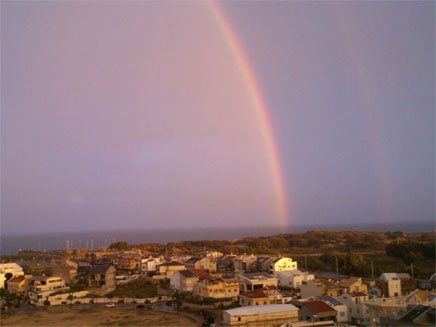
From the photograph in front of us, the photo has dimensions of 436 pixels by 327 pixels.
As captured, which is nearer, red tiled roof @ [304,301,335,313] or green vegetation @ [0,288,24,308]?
red tiled roof @ [304,301,335,313]

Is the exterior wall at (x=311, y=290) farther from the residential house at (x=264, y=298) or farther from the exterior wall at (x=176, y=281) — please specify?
the exterior wall at (x=176, y=281)

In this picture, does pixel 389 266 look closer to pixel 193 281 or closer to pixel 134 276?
pixel 193 281

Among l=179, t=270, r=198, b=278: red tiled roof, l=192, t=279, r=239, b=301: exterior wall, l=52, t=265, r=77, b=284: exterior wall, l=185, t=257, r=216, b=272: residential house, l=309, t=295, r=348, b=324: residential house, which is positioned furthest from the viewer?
l=185, t=257, r=216, b=272: residential house

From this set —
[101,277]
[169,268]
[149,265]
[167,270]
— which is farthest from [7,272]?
[169,268]

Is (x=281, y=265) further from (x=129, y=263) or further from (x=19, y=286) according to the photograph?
(x=19, y=286)

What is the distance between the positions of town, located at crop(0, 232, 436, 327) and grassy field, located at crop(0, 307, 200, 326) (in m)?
0.41

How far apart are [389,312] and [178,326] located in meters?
5.68

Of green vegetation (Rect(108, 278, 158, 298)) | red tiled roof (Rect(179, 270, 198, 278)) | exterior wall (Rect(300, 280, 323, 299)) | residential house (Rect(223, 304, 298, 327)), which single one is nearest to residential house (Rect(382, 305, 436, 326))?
residential house (Rect(223, 304, 298, 327))

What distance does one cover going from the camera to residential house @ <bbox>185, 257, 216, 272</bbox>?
74.2ft

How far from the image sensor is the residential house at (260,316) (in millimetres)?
11344

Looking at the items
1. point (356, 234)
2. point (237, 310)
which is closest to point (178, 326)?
point (237, 310)

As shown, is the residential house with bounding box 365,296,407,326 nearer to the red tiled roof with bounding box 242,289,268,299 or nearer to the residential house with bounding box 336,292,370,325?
the residential house with bounding box 336,292,370,325

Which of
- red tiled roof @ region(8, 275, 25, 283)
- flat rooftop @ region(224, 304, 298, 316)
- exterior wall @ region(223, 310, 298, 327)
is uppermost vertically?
red tiled roof @ region(8, 275, 25, 283)

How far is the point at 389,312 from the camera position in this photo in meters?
10.8
